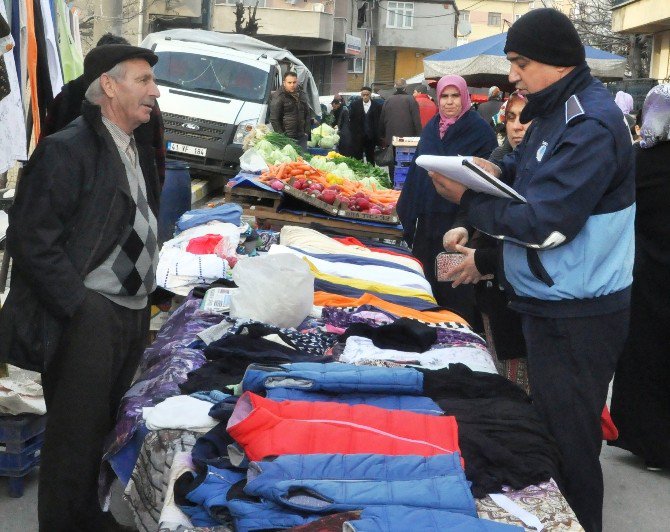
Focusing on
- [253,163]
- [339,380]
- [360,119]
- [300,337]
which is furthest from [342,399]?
[360,119]

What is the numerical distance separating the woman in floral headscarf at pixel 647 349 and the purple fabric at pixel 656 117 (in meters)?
0.08

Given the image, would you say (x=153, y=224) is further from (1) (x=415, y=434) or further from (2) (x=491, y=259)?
(1) (x=415, y=434)

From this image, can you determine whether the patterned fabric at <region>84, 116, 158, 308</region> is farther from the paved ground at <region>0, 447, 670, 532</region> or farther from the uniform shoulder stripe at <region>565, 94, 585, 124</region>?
the uniform shoulder stripe at <region>565, 94, 585, 124</region>

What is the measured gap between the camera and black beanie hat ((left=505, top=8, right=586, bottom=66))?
3295 millimetres

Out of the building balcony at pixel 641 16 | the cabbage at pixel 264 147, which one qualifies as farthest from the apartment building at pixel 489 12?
the cabbage at pixel 264 147

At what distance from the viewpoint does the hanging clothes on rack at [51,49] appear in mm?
4730

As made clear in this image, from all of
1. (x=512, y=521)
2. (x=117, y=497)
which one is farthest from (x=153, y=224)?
(x=512, y=521)

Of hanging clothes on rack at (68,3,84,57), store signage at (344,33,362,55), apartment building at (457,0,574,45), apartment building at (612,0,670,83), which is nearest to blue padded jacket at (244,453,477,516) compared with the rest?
hanging clothes on rack at (68,3,84,57)

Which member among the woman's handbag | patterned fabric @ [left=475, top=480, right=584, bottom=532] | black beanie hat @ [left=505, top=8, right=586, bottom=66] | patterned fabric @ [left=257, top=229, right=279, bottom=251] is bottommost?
the woman's handbag

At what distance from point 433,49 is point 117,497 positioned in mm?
62898

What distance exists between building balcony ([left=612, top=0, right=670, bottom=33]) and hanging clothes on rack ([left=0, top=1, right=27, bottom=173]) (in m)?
22.6

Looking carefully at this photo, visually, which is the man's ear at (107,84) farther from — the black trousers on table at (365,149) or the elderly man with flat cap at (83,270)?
the black trousers on table at (365,149)

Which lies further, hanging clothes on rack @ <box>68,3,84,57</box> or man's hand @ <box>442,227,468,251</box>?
hanging clothes on rack @ <box>68,3,84,57</box>

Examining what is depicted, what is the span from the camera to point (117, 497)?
3945 mm
